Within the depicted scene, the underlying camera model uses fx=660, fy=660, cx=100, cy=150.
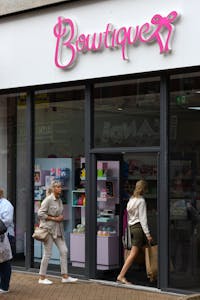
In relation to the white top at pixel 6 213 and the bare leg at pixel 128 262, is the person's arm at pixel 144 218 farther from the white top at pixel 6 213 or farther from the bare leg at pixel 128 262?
the white top at pixel 6 213

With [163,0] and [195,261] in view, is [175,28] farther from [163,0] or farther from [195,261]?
[195,261]

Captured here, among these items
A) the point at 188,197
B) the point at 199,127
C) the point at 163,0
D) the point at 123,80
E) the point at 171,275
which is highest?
the point at 163,0

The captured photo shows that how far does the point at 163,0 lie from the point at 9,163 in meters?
5.27

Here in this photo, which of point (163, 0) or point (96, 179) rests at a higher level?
point (163, 0)

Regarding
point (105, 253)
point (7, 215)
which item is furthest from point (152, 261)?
point (7, 215)

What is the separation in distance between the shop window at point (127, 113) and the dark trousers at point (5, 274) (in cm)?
290

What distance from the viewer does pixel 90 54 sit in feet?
39.1

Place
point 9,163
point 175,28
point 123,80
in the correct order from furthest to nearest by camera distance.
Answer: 1. point 9,163
2. point 123,80
3. point 175,28

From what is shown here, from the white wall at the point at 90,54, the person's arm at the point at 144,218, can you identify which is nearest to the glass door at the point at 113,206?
the person's arm at the point at 144,218

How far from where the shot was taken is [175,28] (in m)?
10.6

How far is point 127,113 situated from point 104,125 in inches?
21.8

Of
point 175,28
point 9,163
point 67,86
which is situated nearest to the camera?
point 175,28

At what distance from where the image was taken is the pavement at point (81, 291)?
1054 centimetres

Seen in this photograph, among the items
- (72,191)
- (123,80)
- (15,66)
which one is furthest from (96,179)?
(15,66)
